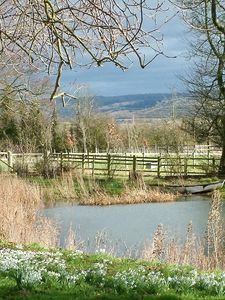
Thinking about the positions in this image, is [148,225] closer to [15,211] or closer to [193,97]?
[15,211]

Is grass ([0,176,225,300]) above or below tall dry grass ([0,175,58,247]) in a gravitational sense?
above

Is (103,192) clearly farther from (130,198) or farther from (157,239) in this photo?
(157,239)

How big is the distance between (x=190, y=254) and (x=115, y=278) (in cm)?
418

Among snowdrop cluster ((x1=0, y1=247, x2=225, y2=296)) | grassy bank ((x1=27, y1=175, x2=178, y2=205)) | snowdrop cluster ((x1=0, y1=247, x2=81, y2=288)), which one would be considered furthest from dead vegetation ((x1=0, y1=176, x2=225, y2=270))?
grassy bank ((x1=27, y1=175, x2=178, y2=205))

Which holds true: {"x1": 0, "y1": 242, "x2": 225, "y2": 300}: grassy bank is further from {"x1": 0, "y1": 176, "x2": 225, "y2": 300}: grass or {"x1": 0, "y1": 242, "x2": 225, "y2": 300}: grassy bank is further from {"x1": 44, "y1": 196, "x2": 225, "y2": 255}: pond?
{"x1": 44, "y1": 196, "x2": 225, "y2": 255}: pond

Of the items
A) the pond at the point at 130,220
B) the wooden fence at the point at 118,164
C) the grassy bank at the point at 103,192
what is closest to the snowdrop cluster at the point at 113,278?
the pond at the point at 130,220

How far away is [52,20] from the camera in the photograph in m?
5.27

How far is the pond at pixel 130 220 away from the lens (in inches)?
545

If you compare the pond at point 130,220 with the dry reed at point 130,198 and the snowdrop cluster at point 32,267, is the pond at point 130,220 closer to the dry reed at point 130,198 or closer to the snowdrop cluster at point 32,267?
the dry reed at point 130,198

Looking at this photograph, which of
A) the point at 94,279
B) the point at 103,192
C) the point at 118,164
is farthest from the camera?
the point at 118,164

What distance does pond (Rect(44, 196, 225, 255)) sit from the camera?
13.8 meters

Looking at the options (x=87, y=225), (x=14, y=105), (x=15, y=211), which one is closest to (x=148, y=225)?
(x=87, y=225)

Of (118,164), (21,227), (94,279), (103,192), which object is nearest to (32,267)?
(94,279)

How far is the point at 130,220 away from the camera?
17.1m
